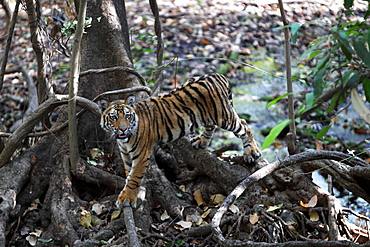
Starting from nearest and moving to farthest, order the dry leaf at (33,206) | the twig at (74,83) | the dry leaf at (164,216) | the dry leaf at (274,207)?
the twig at (74,83) → the dry leaf at (274,207) → the dry leaf at (164,216) → the dry leaf at (33,206)

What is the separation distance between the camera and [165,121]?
5.05m

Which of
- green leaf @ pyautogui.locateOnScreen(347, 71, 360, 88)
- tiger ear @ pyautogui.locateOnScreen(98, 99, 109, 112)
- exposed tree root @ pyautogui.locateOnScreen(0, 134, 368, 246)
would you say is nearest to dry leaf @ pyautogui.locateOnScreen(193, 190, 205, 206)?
exposed tree root @ pyautogui.locateOnScreen(0, 134, 368, 246)

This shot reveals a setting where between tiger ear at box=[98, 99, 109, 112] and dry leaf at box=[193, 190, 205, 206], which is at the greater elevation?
tiger ear at box=[98, 99, 109, 112]

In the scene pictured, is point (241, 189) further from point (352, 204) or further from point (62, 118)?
point (352, 204)

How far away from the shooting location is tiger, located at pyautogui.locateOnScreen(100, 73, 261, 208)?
4621mm

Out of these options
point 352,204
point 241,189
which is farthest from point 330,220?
point 352,204

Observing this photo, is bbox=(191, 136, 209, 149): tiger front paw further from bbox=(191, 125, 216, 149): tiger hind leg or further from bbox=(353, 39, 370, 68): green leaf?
bbox=(353, 39, 370, 68): green leaf

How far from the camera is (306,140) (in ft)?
26.7

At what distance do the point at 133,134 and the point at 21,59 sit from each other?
20.4ft

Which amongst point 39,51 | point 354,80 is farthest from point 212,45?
point 354,80

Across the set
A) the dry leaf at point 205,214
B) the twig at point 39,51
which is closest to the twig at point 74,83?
the twig at point 39,51

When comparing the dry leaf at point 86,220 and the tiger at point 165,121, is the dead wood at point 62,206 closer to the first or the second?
the dry leaf at point 86,220

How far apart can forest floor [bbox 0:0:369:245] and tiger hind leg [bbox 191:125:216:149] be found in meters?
2.84

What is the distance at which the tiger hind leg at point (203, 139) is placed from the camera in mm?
5395
